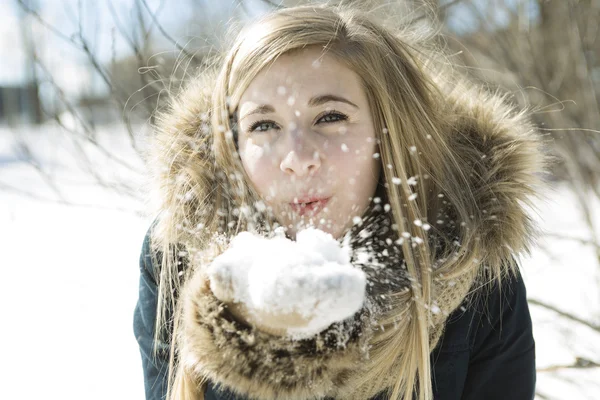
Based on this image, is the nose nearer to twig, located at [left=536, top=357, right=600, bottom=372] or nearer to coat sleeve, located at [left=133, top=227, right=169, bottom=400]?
coat sleeve, located at [left=133, top=227, right=169, bottom=400]

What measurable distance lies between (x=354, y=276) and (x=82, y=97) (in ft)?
7.35

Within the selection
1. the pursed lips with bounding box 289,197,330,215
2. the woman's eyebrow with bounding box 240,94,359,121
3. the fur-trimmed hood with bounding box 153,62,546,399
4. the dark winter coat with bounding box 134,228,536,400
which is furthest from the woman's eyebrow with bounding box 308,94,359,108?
the dark winter coat with bounding box 134,228,536,400

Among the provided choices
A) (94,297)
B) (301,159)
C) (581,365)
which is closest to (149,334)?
(301,159)

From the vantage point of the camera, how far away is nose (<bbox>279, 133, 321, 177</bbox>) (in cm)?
150

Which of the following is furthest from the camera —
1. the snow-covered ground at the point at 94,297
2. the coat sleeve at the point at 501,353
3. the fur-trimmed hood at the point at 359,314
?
the snow-covered ground at the point at 94,297

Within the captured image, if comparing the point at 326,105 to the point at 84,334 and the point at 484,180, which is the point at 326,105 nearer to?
the point at 484,180

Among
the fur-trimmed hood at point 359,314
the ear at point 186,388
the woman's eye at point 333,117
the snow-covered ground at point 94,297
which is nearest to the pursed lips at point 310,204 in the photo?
the woman's eye at point 333,117

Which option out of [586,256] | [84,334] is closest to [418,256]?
[84,334]

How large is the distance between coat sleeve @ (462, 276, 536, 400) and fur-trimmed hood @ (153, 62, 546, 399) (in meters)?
0.14

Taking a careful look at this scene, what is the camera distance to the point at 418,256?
1631mm

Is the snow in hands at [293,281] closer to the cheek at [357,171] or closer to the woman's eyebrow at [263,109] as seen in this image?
the cheek at [357,171]

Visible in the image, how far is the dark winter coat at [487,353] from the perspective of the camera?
1735 millimetres

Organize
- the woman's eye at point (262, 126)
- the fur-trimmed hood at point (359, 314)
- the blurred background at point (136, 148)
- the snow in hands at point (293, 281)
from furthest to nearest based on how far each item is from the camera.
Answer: the blurred background at point (136, 148), the woman's eye at point (262, 126), the fur-trimmed hood at point (359, 314), the snow in hands at point (293, 281)

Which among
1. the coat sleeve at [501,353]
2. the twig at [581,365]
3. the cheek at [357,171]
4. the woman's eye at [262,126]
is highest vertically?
the woman's eye at [262,126]
